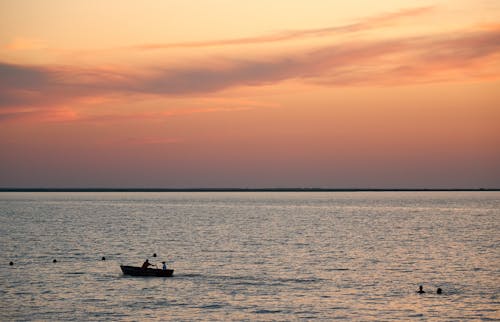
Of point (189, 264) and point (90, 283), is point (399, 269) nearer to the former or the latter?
point (189, 264)

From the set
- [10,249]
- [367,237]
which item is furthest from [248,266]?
[367,237]

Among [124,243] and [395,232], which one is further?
[395,232]

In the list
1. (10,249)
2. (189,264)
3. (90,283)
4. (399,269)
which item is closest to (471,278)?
(399,269)

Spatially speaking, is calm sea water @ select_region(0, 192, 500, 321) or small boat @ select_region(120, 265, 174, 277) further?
small boat @ select_region(120, 265, 174, 277)

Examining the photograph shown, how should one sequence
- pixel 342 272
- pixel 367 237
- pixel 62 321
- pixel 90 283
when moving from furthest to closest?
pixel 367 237 → pixel 342 272 → pixel 90 283 → pixel 62 321

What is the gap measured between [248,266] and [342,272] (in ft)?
40.0

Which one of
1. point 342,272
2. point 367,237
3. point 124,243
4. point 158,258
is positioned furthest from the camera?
point 367,237

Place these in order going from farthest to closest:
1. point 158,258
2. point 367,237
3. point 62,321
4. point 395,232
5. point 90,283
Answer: point 395,232 → point 367,237 → point 158,258 → point 90,283 → point 62,321

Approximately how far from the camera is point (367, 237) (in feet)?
420

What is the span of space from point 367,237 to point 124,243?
47.6 m

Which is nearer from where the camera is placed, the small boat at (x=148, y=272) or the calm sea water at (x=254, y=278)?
the calm sea water at (x=254, y=278)

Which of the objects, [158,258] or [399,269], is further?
[158,258]

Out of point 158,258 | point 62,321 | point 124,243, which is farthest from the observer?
point 124,243

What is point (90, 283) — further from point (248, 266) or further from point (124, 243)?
point (124, 243)
